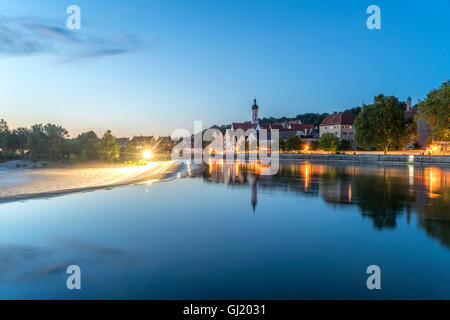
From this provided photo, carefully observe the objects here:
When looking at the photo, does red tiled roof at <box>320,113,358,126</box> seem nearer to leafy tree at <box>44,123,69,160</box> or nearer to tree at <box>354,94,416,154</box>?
tree at <box>354,94,416,154</box>

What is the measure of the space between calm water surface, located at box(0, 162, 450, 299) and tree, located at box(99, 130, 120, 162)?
105 feet

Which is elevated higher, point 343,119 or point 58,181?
point 343,119

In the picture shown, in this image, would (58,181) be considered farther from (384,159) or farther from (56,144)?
(384,159)

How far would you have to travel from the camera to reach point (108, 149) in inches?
1772

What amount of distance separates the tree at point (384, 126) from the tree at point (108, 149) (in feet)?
152

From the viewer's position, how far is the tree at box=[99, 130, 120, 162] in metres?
44.3

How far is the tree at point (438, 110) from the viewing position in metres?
47.6

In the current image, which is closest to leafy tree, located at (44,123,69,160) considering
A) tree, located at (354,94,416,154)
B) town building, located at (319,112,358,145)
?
tree, located at (354,94,416,154)

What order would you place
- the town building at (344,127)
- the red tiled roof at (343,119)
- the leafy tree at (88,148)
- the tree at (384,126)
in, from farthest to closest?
1. the red tiled roof at (343,119)
2. the town building at (344,127)
3. the tree at (384,126)
4. the leafy tree at (88,148)

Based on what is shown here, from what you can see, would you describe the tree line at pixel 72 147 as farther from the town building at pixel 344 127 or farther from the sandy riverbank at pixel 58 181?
the town building at pixel 344 127

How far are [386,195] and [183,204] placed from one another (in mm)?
10695

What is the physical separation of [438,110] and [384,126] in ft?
38.3

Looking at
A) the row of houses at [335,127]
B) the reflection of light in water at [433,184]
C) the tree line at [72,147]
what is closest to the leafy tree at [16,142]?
the tree line at [72,147]

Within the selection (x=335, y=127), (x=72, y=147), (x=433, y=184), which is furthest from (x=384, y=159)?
(x=72, y=147)
